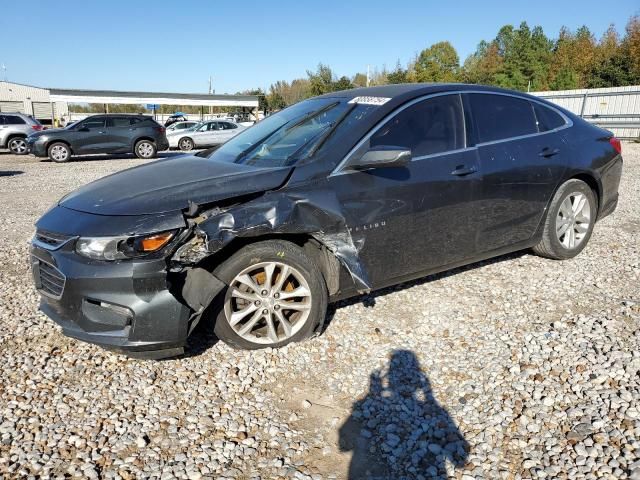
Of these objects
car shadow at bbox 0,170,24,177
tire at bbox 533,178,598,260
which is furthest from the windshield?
car shadow at bbox 0,170,24,177

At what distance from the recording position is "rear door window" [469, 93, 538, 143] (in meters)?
4.06

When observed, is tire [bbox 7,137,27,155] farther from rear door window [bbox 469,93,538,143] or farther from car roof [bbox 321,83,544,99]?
rear door window [bbox 469,93,538,143]

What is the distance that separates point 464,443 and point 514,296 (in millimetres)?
2041

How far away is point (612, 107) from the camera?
25875mm

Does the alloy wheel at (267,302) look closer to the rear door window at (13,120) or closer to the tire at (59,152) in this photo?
the tire at (59,152)

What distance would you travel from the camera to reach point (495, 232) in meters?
4.13

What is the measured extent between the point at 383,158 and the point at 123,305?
1.86 meters

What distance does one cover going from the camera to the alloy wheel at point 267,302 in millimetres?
3104

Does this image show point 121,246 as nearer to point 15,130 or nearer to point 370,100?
point 370,100

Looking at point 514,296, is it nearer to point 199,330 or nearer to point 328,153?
point 328,153

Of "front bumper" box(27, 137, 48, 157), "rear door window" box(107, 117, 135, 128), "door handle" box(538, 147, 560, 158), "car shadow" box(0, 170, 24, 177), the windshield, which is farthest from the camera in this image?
"rear door window" box(107, 117, 135, 128)

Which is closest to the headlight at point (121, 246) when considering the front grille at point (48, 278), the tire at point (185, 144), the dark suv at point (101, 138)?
the front grille at point (48, 278)

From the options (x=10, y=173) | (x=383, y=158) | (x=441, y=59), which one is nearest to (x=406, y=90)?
(x=383, y=158)

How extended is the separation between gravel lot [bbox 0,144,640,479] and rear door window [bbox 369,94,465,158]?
1291mm
